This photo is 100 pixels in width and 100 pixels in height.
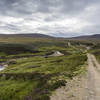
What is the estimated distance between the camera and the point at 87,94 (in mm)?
16562

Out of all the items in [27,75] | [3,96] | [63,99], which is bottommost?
[3,96]

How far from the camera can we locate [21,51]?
471ft

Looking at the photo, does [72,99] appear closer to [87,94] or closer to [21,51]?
[87,94]

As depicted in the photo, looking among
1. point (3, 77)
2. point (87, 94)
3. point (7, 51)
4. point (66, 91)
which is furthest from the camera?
point (7, 51)

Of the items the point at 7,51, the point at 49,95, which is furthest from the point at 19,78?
the point at 7,51

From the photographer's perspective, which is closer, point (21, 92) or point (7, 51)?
point (21, 92)

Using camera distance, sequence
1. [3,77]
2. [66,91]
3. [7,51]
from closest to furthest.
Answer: [66,91]
[3,77]
[7,51]

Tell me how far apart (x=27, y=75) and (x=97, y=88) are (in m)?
24.3

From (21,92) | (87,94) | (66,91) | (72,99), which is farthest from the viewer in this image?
(21,92)

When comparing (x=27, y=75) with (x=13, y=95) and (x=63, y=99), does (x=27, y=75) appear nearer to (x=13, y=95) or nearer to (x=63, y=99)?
(x=13, y=95)

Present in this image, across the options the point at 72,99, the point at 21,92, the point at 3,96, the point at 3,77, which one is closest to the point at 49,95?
the point at 72,99

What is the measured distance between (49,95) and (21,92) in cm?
1339

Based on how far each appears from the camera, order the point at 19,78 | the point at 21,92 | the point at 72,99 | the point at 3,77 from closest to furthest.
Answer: the point at 72,99, the point at 21,92, the point at 19,78, the point at 3,77

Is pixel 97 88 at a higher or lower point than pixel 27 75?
higher
